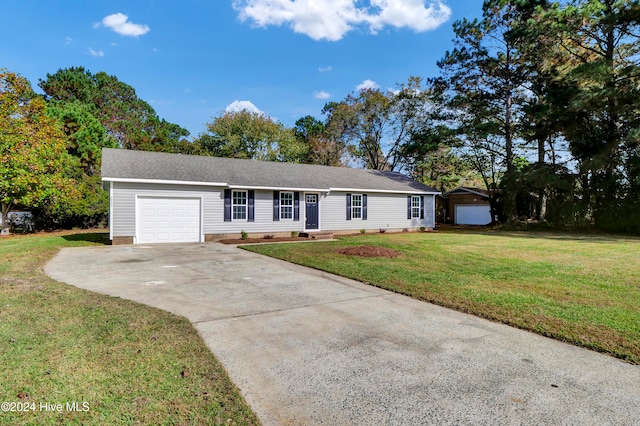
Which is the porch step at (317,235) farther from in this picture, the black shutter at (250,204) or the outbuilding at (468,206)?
the outbuilding at (468,206)

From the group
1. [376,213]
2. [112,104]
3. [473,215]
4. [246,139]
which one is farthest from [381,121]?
[112,104]

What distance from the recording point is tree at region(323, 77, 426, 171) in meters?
32.1

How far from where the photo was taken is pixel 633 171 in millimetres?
19125

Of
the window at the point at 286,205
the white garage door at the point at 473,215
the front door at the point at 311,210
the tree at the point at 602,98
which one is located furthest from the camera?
the white garage door at the point at 473,215

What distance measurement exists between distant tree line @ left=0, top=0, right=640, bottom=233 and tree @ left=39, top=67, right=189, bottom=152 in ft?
0.44

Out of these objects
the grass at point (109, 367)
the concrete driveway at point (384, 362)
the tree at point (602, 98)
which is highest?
the tree at point (602, 98)

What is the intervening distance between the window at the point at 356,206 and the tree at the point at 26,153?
14403 mm

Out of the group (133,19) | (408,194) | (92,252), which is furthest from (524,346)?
(133,19)

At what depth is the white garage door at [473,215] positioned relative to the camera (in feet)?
95.5

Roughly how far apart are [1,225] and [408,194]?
73.1ft

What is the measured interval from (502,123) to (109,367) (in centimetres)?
2766

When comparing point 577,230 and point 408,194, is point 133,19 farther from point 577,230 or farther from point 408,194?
point 577,230

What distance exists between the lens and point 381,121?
33594mm

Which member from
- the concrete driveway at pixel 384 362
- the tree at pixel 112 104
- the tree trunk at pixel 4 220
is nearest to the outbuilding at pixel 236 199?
the tree trunk at pixel 4 220
